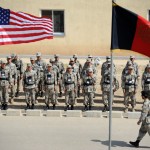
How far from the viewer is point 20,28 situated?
41.8 feet

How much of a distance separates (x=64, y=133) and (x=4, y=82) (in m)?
3.51

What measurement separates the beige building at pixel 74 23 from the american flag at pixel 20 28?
11.9 m

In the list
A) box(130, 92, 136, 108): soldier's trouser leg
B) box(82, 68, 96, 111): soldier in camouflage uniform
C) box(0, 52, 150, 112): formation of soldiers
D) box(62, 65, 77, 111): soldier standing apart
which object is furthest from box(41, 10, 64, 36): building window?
box(130, 92, 136, 108): soldier's trouser leg

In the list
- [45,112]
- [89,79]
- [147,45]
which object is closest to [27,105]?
[45,112]

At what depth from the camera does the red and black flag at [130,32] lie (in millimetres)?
9703

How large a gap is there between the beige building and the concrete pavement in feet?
32.3

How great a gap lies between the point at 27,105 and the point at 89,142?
4.06m

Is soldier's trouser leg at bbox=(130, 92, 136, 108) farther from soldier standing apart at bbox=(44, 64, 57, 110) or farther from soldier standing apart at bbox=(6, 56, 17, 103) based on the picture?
soldier standing apart at bbox=(6, 56, 17, 103)

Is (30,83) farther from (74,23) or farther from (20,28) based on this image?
(74,23)

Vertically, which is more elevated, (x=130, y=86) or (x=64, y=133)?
(x=130, y=86)

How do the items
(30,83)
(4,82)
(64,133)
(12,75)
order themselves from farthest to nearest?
(12,75) → (4,82) → (30,83) → (64,133)

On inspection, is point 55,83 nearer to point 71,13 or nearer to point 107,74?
point 107,74

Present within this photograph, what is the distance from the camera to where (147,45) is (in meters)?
9.77

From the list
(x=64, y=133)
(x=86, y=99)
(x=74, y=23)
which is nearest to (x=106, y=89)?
(x=86, y=99)
